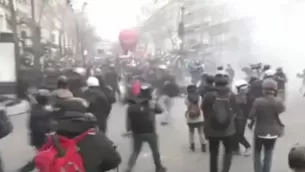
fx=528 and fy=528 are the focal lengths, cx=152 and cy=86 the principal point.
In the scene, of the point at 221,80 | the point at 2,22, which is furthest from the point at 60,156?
the point at 2,22

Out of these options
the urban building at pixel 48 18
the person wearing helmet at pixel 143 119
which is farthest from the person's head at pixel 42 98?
the urban building at pixel 48 18

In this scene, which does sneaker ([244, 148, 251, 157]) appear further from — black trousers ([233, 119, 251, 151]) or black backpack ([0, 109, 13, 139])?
black backpack ([0, 109, 13, 139])

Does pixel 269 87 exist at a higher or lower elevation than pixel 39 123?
higher

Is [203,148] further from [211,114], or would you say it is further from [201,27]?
[201,27]

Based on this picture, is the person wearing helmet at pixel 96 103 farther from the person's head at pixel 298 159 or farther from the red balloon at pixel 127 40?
the red balloon at pixel 127 40

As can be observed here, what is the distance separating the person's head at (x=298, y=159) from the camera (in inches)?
116

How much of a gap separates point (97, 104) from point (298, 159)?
4648 millimetres

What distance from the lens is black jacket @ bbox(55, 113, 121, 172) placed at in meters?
3.09

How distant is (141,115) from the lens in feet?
21.4

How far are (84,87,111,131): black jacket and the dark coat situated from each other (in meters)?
2.34

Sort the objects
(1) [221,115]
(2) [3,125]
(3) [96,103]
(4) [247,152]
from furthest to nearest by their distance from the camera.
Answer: (4) [247,152], (3) [96,103], (1) [221,115], (2) [3,125]

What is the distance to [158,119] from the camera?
41.5 ft

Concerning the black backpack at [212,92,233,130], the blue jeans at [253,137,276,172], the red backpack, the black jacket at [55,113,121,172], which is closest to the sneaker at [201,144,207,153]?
the blue jeans at [253,137,276,172]

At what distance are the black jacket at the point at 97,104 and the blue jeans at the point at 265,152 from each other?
232cm
